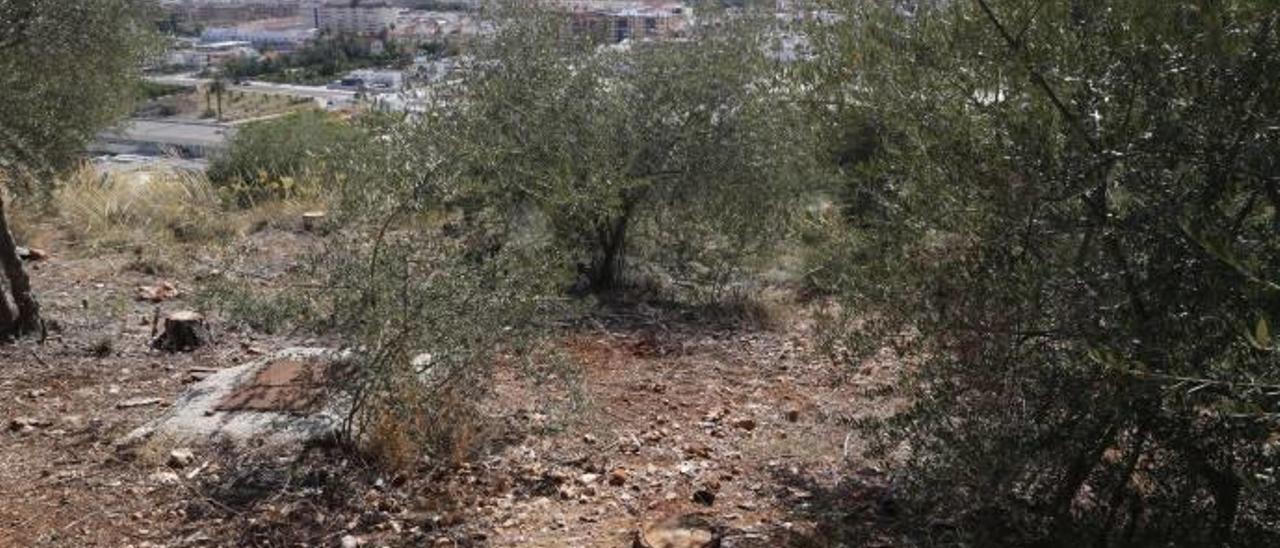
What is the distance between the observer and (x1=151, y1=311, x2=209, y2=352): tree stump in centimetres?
684

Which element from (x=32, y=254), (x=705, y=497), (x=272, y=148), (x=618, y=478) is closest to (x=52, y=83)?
(x=32, y=254)

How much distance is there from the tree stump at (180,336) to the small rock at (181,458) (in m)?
1.86

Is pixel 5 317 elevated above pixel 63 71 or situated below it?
below

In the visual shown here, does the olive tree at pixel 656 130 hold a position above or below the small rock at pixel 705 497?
above

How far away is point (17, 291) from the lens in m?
6.80

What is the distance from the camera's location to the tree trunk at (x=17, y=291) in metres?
6.69

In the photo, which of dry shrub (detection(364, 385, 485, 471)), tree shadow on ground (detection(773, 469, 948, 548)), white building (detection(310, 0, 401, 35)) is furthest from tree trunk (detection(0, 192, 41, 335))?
white building (detection(310, 0, 401, 35))

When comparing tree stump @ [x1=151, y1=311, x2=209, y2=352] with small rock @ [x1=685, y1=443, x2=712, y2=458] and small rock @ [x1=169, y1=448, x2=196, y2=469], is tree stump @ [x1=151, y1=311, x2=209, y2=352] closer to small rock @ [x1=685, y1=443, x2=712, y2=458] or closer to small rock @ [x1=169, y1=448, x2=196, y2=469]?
small rock @ [x1=169, y1=448, x2=196, y2=469]

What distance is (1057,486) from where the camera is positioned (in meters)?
3.95

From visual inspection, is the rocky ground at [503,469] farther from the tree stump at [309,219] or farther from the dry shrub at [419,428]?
the tree stump at [309,219]

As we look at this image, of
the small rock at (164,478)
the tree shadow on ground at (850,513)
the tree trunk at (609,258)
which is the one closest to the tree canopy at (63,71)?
the small rock at (164,478)

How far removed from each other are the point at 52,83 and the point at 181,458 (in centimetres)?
518

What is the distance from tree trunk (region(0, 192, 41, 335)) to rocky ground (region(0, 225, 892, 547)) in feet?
0.59

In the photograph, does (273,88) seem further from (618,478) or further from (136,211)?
(618,478)
